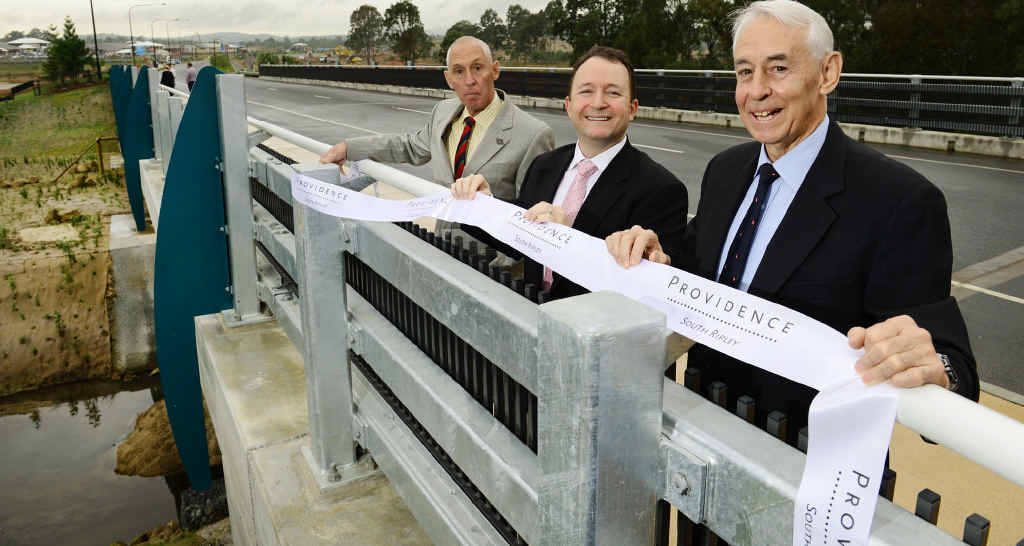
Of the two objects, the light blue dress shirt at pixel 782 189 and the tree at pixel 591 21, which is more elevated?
the tree at pixel 591 21

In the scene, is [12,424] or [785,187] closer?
[785,187]

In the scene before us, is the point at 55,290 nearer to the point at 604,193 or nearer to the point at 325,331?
the point at 325,331

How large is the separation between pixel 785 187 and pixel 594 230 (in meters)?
0.95

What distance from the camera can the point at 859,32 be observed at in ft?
118

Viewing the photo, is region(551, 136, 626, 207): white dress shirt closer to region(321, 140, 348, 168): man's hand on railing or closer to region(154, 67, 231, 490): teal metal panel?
region(321, 140, 348, 168): man's hand on railing

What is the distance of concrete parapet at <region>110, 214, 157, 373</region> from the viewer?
12953 mm

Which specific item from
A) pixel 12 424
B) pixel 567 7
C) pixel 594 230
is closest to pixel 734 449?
pixel 594 230

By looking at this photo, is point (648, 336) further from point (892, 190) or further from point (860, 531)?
point (892, 190)

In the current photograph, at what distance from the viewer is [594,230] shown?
10.1ft

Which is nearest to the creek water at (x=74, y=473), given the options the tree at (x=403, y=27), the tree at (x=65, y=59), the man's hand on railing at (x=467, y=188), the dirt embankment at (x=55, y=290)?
the dirt embankment at (x=55, y=290)

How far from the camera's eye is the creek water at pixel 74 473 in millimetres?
10047

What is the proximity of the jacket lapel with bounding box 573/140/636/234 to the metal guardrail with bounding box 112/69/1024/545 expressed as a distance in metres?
0.64

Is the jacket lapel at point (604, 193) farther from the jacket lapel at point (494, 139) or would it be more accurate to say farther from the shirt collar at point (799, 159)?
the jacket lapel at point (494, 139)

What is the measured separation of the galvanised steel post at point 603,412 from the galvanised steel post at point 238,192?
3972 millimetres
